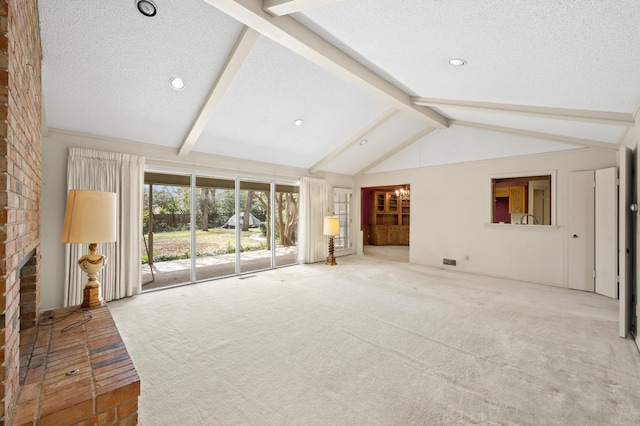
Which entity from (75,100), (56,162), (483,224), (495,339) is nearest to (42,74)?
(75,100)

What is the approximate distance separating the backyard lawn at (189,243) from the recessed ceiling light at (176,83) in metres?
2.94

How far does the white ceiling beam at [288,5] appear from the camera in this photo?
2109mm

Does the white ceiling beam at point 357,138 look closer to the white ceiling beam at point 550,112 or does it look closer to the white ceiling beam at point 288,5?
the white ceiling beam at point 550,112

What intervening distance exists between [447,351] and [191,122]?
4.28 meters

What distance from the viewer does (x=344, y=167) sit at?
7.26 m

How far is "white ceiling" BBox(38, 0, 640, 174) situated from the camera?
207cm

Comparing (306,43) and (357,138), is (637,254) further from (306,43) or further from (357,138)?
(357,138)

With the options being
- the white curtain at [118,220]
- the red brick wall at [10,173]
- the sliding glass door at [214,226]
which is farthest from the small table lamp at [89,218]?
the sliding glass door at [214,226]

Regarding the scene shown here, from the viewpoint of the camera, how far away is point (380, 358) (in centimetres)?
247

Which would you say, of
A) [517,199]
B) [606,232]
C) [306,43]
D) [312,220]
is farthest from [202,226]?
[517,199]

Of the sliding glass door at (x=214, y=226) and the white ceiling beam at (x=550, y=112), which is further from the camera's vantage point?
the sliding glass door at (x=214, y=226)

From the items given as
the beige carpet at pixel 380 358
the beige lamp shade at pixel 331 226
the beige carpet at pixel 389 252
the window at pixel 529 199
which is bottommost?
the beige carpet at pixel 380 358

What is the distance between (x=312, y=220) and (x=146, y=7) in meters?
5.01

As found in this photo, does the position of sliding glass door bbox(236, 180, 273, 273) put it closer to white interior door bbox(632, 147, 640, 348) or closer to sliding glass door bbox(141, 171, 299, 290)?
sliding glass door bbox(141, 171, 299, 290)
